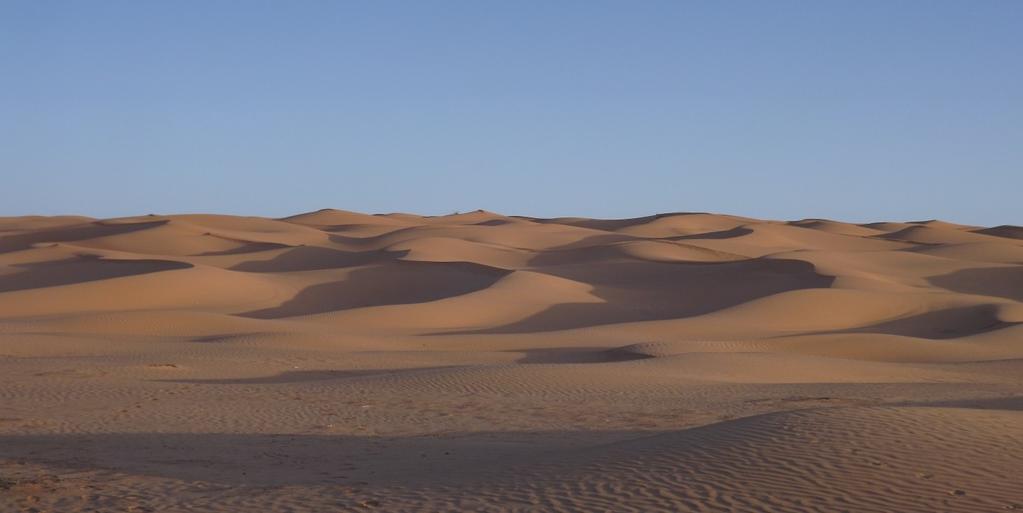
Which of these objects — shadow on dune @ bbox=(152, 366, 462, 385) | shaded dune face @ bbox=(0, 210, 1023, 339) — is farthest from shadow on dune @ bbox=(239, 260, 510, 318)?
shadow on dune @ bbox=(152, 366, 462, 385)

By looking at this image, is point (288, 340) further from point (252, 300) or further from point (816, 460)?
point (816, 460)

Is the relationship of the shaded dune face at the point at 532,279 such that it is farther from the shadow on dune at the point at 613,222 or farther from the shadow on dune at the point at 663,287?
the shadow on dune at the point at 613,222

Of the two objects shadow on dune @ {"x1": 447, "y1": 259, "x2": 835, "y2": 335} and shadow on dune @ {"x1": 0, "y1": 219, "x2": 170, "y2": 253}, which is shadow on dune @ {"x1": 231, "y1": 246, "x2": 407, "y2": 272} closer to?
shadow on dune @ {"x1": 447, "y1": 259, "x2": 835, "y2": 335}

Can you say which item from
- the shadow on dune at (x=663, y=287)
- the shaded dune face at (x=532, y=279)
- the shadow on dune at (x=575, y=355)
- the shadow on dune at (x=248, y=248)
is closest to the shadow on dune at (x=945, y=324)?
the shaded dune face at (x=532, y=279)

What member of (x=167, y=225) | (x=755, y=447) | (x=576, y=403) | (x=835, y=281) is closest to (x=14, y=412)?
(x=576, y=403)

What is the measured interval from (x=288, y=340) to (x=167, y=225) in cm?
3915

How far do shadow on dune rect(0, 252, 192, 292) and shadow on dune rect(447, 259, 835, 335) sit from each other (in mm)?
14792

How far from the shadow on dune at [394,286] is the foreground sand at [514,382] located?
0.47 ft

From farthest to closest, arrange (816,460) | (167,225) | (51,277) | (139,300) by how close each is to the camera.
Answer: (167,225) < (51,277) < (139,300) < (816,460)

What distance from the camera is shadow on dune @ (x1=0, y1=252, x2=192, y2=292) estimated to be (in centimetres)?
4316

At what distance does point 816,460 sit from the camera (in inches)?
373

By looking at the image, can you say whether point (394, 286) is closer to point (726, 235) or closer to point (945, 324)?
point (945, 324)

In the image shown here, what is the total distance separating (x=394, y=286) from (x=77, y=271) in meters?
13.1

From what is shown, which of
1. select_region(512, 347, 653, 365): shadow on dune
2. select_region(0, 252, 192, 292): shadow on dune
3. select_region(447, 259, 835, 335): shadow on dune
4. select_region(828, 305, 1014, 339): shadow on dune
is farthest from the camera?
select_region(0, 252, 192, 292): shadow on dune
